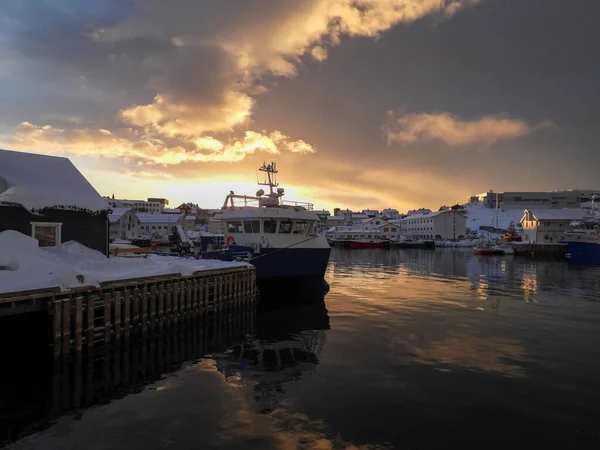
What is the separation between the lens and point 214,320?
2019cm

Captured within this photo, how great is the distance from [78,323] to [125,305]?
216cm

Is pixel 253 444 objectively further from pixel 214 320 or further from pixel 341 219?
pixel 341 219

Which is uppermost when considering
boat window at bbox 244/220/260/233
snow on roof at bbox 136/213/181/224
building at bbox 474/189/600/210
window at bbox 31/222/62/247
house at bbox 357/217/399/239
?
building at bbox 474/189/600/210

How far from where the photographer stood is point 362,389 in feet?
37.8

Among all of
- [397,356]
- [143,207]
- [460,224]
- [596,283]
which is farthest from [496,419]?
[143,207]

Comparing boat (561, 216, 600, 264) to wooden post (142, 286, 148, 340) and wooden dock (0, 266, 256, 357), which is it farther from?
wooden post (142, 286, 148, 340)

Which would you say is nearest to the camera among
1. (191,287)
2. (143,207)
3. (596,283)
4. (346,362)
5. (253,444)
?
(253,444)

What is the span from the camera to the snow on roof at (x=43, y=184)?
18.9 m

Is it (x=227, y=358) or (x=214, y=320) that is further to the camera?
(x=214, y=320)

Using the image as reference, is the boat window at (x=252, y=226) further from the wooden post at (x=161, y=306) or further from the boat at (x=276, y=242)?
the wooden post at (x=161, y=306)

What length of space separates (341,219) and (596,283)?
157 metres

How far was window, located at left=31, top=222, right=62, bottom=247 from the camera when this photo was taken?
19.0 metres

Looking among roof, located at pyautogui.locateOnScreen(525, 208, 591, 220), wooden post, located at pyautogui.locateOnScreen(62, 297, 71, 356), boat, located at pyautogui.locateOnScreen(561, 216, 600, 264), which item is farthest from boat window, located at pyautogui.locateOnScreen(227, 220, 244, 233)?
roof, located at pyautogui.locateOnScreen(525, 208, 591, 220)

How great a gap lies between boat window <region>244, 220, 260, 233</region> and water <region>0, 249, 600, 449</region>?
310 inches
